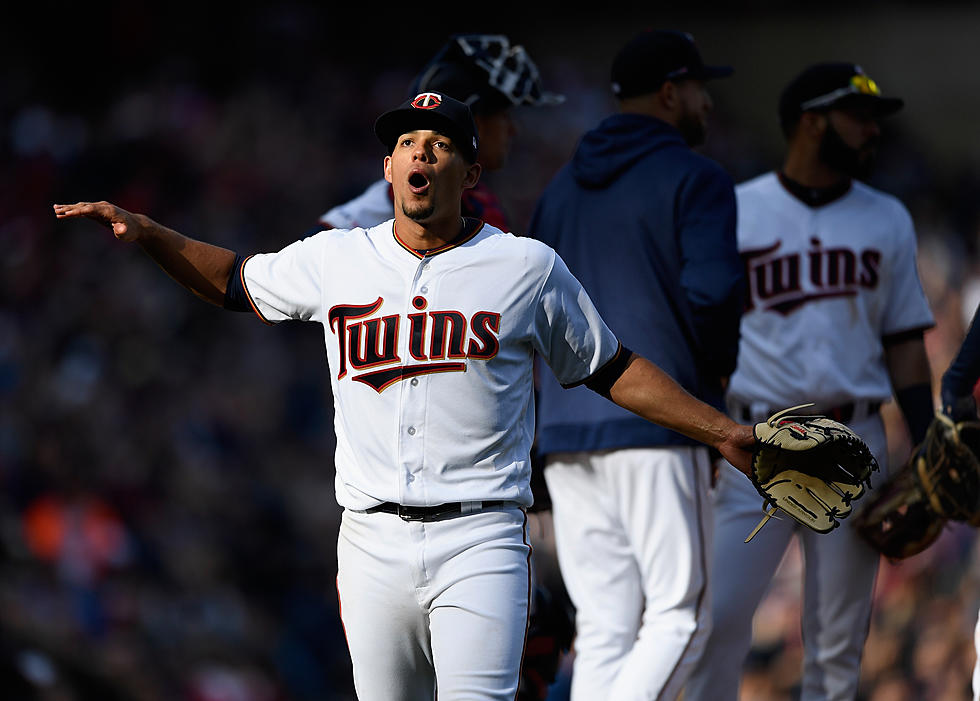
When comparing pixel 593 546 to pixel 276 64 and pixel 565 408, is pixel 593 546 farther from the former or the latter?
pixel 276 64

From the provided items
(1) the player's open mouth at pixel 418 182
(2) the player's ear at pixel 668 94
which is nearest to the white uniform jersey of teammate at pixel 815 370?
(2) the player's ear at pixel 668 94

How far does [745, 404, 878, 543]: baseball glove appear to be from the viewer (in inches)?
112

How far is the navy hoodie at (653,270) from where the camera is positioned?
12.2 ft

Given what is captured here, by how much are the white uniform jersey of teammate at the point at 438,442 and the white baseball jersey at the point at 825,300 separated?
1462mm

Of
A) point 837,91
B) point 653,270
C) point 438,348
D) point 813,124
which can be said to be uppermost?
point 837,91

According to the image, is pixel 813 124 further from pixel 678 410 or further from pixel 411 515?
pixel 411 515

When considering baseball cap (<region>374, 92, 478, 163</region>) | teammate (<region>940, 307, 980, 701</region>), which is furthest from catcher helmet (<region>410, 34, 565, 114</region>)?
teammate (<region>940, 307, 980, 701</region>)

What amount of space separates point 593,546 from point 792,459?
1.07m

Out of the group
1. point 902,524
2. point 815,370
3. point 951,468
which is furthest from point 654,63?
point 902,524

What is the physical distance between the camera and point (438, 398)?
9.37ft

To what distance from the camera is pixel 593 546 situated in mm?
3832

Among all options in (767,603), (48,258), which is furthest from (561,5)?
(767,603)

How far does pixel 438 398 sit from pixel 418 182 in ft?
1.53

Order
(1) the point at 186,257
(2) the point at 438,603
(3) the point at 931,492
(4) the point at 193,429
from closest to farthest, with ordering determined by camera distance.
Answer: (2) the point at 438,603
(1) the point at 186,257
(3) the point at 931,492
(4) the point at 193,429
